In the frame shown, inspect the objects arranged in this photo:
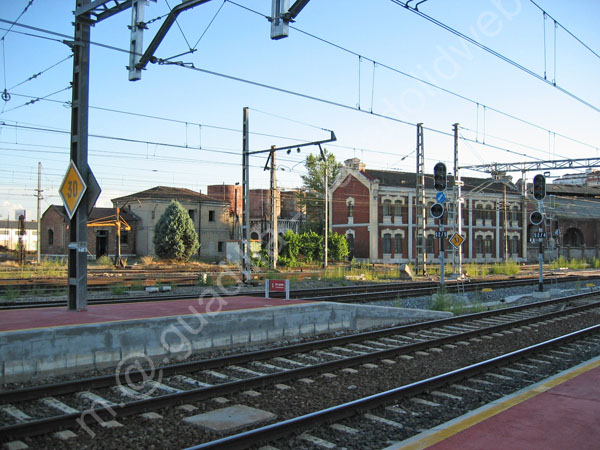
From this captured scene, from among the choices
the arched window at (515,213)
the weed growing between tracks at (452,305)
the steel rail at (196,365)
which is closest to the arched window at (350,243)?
the arched window at (515,213)

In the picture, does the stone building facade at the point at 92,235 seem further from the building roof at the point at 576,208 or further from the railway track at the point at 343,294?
the building roof at the point at 576,208

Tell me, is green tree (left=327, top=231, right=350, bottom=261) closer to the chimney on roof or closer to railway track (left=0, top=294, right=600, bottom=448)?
the chimney on roof

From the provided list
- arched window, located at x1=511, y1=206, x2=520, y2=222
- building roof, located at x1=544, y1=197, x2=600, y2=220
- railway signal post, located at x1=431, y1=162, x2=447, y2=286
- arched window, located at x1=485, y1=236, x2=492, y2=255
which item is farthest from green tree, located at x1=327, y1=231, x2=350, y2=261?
railway signal post, located at x1=431, y1=162, x2=447, y2=286

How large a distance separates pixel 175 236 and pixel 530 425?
41.4 meters

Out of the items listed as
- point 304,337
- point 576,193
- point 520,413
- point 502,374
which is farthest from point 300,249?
point 576,193

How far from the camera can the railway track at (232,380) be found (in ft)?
20.9

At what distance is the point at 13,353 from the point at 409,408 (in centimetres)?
571

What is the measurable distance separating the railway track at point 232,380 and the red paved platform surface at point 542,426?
2211 millimetres

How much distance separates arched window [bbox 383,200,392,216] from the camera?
52334mm

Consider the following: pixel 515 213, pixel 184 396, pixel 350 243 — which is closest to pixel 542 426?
pixel 184 396

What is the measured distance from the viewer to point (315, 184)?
240ft

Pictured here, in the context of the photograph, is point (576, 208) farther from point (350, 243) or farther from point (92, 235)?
point (92, 235)

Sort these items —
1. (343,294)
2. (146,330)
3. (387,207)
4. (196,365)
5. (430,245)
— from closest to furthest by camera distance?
(196,365)
(146,330)
(343,294)
(387,207)
(430,245)

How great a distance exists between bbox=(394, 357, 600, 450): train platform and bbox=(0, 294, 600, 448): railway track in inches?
78.2
